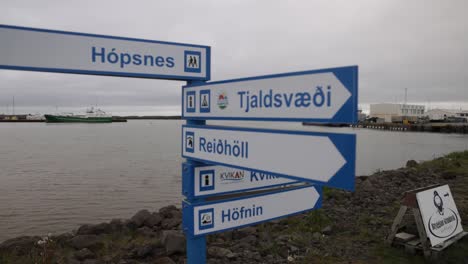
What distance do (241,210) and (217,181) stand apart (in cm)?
35

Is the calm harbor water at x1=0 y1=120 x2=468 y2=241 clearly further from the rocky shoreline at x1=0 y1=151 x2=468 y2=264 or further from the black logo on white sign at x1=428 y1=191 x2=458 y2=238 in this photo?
the black logo on white sign at x1=428 y1=191 x2=458 y2=238

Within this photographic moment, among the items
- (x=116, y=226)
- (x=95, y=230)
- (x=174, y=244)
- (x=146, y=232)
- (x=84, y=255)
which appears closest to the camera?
(x=174, y=244)

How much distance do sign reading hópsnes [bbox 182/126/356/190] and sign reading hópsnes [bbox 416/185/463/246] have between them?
437 cm

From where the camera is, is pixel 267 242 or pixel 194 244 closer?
pixel 194 244

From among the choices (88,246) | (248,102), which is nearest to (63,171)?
(88,246)

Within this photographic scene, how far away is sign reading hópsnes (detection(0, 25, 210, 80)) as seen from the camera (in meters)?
2.42

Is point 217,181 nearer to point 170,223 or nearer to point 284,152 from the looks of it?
point 284,152

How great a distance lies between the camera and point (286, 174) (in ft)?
6.70

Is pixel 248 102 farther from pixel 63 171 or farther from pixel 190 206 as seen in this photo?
pixel 63 171

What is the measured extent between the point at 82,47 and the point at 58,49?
0.18 m

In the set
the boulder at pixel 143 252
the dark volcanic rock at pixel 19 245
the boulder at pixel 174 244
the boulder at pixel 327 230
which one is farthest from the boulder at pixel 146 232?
the boulder at pixel 327 230

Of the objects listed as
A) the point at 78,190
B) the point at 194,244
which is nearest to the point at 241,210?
the point at 194,244

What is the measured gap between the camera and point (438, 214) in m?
5.64

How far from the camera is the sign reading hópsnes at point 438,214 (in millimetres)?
5336
